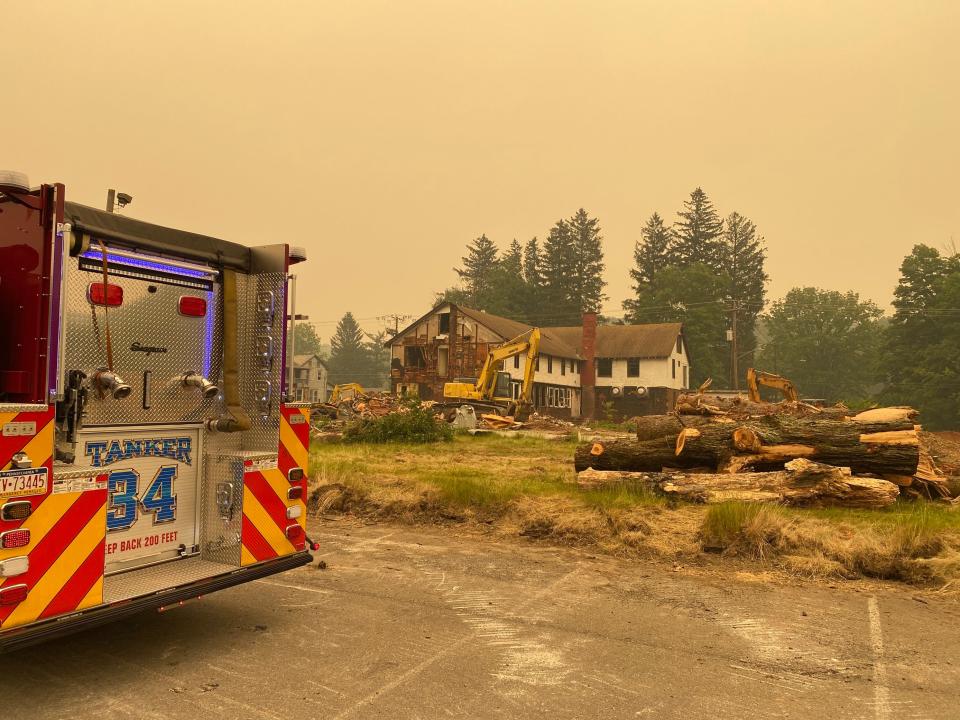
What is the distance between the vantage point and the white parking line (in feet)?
12.6

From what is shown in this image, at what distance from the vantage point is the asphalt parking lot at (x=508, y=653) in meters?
3.83

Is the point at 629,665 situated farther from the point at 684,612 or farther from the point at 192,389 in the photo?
the point at 192,389

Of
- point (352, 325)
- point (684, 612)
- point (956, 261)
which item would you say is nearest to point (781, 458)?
point (684, 612)

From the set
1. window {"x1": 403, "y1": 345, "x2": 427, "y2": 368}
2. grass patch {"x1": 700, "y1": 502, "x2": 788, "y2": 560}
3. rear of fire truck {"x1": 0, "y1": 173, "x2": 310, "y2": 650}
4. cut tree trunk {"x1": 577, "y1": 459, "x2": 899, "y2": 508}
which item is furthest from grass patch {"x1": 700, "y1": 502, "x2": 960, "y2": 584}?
window {"x1": 403, "y1": 345, "x2": 427, "y2": 368}

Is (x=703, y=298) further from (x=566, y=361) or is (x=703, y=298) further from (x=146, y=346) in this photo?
(x=146, y=346)

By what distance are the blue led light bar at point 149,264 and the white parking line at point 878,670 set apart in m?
5.33

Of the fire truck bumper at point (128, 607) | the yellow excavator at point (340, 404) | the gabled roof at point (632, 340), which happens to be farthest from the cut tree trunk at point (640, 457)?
the gabled roof at point (632, 340)

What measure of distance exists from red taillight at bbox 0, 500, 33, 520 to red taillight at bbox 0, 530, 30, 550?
8 centimetres

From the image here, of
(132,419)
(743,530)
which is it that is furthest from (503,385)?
(132,419)

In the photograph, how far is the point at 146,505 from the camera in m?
4.91

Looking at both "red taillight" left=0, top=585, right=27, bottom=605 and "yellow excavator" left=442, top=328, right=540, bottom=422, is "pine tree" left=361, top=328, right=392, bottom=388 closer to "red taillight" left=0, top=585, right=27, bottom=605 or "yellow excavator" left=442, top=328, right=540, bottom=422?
"yellow excavator" left=442, top=328, right=540, bottom=422

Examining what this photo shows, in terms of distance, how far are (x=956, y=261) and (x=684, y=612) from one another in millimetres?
57454

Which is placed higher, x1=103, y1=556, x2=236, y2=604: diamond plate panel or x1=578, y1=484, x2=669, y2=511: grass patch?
x1=103, y1=556, x2=236, y2=604: diamond plate panel

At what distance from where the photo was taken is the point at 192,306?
5.32 meters
